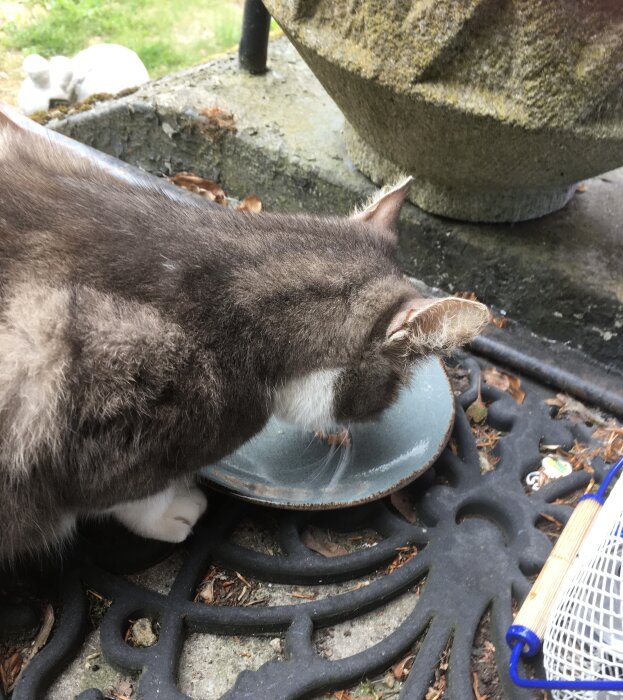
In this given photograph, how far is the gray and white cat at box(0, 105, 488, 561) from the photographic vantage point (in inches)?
44.0

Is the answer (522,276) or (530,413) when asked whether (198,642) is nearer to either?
(530,413)

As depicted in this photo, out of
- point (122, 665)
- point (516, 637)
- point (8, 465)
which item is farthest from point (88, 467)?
point (516, 637)

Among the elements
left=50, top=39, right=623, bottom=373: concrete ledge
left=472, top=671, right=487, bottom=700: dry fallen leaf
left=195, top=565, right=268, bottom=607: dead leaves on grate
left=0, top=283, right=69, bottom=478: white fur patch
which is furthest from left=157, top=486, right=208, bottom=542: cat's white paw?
left=50, top=39, right=623, bottom=373: concrete ledge

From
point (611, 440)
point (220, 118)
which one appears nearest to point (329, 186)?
point (220, 118)

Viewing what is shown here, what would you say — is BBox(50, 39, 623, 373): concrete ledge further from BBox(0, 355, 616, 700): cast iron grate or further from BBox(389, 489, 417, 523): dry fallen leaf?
BBox(389, 489, 417, 523): dry fallen leaf

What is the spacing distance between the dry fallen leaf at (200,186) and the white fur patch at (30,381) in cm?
149

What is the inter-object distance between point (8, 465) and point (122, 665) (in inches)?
18.4

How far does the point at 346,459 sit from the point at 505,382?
1.96 ft

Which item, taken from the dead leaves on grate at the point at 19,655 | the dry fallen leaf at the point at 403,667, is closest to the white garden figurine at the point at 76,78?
the dead leaves on grate at the point at 19,655

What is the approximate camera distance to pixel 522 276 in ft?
6.82

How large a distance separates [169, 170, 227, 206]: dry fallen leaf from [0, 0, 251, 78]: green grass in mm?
1493

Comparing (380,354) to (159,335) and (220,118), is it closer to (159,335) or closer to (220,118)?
(159,335)

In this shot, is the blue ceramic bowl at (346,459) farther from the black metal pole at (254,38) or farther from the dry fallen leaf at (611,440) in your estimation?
the black metal pole at (254,38)

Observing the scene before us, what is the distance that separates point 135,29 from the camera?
413 centimetres
